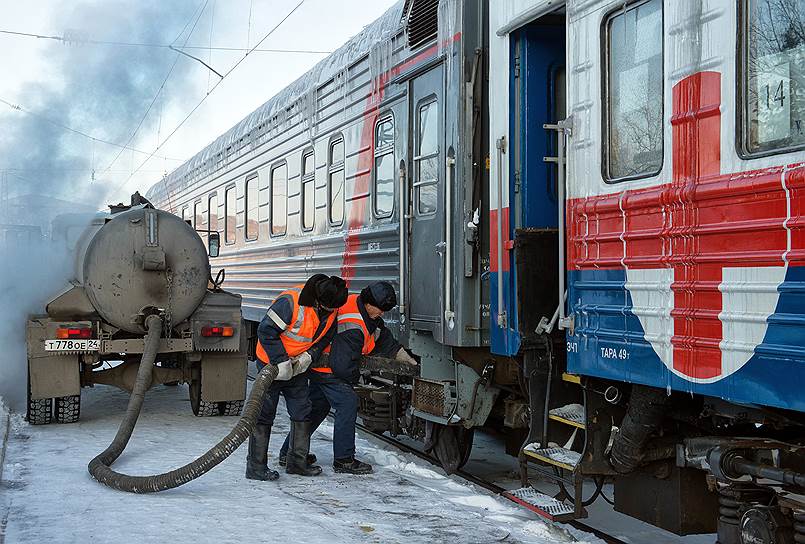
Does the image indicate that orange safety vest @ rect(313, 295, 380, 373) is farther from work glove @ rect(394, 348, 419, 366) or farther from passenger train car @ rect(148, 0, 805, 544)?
work glove @ rect(394, 348, 419, 366)

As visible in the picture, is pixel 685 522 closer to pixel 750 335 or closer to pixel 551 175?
pixel 750 335

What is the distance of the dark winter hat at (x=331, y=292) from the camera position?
277 inches

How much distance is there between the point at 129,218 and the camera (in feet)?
32.0

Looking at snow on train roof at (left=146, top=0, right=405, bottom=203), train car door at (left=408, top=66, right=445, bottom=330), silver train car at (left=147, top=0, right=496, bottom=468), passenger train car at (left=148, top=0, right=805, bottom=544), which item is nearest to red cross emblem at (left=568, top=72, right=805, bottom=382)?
passenger train car at (left=148, top=0, right=805, bottom=544)

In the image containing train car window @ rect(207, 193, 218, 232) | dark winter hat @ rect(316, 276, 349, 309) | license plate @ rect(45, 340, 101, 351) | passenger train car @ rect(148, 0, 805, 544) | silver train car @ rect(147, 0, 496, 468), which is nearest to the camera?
passenger train car @ rect(148, 0, 805, 544)

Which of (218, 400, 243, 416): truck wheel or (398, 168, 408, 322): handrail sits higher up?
(398, 168, 408, 322): handrail

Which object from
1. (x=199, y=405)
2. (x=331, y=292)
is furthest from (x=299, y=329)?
(x=199, y=405)

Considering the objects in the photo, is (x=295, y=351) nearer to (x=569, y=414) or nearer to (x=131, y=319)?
(x=569, y=414)

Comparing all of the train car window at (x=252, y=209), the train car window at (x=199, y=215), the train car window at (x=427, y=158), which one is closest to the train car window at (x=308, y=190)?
the train car window at (x=252, y=209)

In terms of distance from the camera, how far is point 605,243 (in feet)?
16.3

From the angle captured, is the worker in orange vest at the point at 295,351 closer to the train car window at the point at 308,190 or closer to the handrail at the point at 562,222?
the handrail at the point at 562,222

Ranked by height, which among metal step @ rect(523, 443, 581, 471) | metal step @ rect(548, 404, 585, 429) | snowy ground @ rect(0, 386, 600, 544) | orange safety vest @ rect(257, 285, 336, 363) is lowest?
snowy ground @ rect(0, 386, 600, 544)

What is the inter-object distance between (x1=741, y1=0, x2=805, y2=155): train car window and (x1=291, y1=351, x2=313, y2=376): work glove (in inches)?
157

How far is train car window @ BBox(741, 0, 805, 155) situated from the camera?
377 cm
